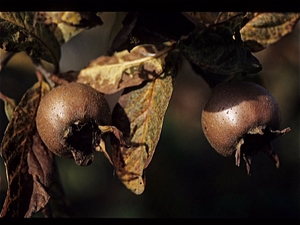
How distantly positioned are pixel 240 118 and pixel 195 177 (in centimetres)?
167

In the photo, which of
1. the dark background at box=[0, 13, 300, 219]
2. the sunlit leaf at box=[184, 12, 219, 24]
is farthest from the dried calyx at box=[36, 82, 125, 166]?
the dark background at box=[0, 13, 300, 219]

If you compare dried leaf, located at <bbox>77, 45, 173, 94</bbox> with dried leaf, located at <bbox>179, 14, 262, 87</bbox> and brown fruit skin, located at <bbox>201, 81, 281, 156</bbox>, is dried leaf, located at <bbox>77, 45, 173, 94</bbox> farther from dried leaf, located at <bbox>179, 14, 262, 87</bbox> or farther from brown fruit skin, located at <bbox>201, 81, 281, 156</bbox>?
brown fruit skin, located at <bbox>201, 81, 281, 156</bbox>

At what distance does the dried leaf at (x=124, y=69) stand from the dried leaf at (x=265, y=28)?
0.42 meters

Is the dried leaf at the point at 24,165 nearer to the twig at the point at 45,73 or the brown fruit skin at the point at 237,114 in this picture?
the twig at the point at 45,73

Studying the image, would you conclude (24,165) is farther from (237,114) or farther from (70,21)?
(237,114)

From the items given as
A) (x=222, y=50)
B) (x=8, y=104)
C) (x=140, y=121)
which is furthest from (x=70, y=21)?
(x=222, y=50)

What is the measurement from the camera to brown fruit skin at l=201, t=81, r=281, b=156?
181 centimetres

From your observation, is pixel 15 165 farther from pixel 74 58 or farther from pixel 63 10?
pixel 74 58

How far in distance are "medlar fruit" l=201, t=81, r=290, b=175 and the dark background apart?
1450 mm

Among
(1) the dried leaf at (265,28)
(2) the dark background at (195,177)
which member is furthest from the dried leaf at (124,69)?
(2) the dark background at (195,177)

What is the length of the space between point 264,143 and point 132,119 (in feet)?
1.90

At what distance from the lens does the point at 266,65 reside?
3139mm

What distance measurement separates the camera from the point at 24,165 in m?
1.90

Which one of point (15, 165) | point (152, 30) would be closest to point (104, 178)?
point (15, 165)
